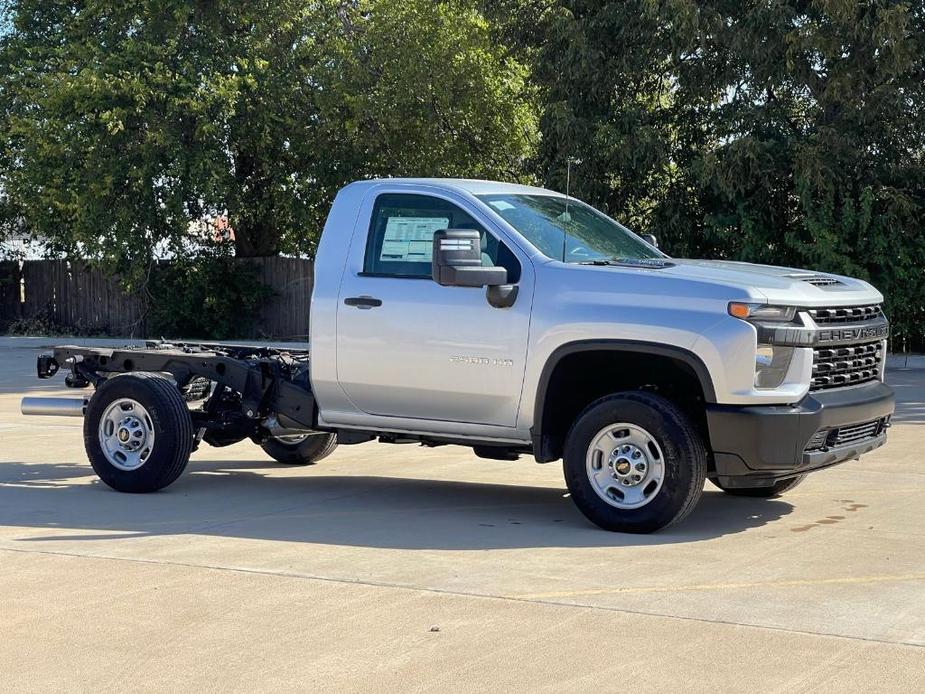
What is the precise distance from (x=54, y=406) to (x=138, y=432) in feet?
3.43

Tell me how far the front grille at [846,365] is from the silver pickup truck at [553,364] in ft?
0.05

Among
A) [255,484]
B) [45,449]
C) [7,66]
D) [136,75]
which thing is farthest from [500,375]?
[7,66]

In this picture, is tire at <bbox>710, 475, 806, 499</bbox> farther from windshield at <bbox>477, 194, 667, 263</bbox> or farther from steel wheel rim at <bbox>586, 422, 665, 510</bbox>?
windshield at <bbox>477, 194, 667, 263</bbox>

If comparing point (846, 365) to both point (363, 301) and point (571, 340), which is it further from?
point (363, 301)

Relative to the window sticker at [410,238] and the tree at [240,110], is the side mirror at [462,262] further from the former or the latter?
the tree at [240,110]

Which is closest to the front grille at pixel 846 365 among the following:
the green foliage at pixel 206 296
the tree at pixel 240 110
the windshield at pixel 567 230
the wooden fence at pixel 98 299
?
the windshield at pixel 567 230

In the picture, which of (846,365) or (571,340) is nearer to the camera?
(571,340)

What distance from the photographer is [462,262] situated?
327 inches

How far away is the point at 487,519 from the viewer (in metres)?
8.74

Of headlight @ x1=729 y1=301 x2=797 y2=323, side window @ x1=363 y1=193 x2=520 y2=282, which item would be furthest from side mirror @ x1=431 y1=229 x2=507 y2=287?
headlight @ x1=729 y1=301 x2=797 y2=323

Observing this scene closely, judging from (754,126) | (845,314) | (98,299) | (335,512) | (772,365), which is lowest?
(335,512)

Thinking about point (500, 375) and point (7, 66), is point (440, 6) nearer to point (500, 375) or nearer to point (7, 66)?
point (7, 66)

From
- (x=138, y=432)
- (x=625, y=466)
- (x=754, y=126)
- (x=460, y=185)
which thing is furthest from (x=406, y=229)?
(x=754, y=126)

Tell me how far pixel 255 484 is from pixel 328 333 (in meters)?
1.75
